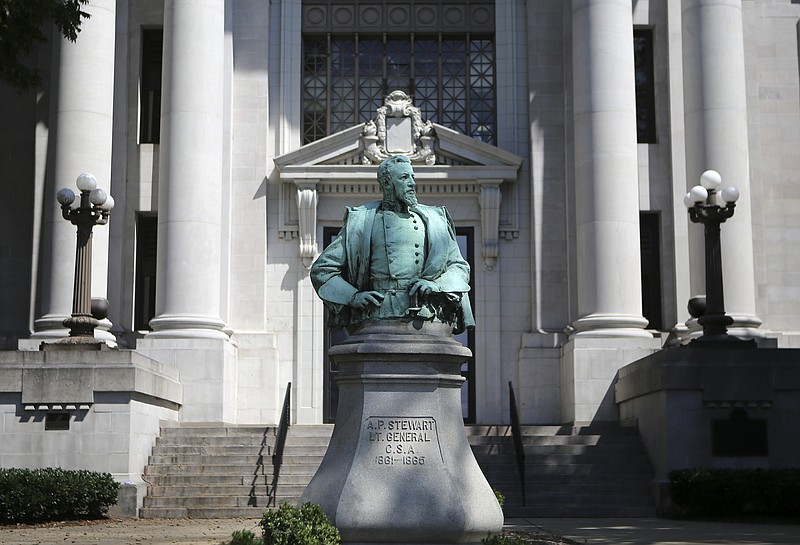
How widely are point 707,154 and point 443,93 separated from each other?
265 inches

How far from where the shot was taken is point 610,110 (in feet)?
84.7

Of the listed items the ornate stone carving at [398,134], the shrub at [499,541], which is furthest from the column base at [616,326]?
the shrub at [499,541]

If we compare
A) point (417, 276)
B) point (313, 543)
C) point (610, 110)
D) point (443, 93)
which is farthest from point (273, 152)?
point (313, 543)

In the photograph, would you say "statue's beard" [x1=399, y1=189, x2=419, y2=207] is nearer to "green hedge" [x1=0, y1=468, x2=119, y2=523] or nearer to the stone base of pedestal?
the stone base of pedestal

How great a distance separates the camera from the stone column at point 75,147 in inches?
973

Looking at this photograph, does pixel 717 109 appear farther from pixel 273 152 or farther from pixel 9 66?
pixel 9 66

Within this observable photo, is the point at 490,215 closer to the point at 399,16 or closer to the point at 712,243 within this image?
the point at 399,16

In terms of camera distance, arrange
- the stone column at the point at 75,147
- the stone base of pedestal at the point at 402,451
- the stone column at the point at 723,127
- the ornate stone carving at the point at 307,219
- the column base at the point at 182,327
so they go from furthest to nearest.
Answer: the ornate stone carving at the point at 307,219 → the stone column at the point at 723,127 → the stone column at the point at 75,147 → the column base at the point at 182,327 → the stone base of pedestal at the point at 402,451

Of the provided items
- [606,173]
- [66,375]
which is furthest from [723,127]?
[66,375]

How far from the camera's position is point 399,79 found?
29.1 metres

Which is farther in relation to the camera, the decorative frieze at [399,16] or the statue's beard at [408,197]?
the decorative frieze at [399,16]

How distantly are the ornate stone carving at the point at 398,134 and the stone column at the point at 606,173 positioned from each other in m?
3.68

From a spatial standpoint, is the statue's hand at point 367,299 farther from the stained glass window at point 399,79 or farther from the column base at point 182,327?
the stained glass window at point 399,79

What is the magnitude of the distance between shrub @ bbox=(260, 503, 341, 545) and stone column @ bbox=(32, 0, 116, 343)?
14871 millimetres
